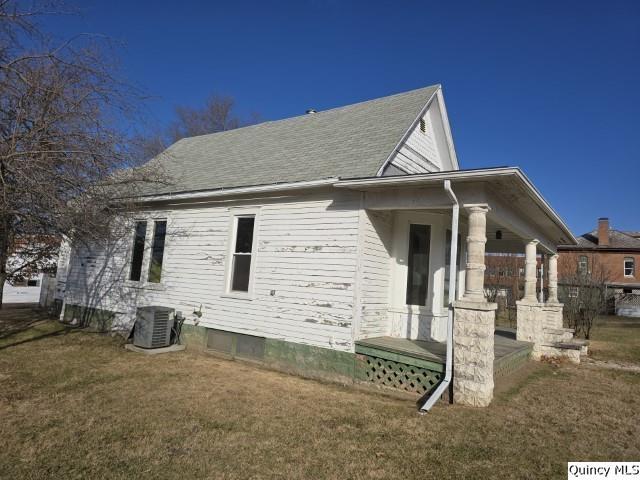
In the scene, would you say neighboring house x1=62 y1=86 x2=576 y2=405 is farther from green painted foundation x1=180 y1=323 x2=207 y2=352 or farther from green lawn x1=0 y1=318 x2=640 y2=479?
green lawn x1=0 y1=318 x2=640 y2=479

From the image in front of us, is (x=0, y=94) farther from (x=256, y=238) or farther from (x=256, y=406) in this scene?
(x=256, y=406)

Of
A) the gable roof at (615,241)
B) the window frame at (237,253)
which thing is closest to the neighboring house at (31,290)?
the window frame at (237,253)

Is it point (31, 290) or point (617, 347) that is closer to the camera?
point (617, 347)

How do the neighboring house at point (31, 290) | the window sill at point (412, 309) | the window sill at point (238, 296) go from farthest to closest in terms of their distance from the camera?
the neighboring house at point (31, 290) < the window sill at point (238, 296) < the window sill at point (412, 309)

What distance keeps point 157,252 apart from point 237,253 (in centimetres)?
297

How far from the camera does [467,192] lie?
21.0 ft

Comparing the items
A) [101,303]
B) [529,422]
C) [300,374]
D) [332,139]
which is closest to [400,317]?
[300,374]

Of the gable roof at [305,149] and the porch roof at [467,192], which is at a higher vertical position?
the gable roof at [305,149]

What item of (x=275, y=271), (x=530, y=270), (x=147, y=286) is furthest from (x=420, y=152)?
(x=147, y=286)

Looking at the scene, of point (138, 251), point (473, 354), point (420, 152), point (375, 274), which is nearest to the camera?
point (473, 354)

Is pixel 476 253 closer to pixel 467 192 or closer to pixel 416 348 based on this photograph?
pixel 467 192

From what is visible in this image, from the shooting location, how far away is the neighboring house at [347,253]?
6387 millimetres

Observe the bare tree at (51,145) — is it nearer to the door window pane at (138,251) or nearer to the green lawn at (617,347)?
the door window pane at (138,251)

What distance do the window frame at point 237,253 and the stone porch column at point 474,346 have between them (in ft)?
14.0
